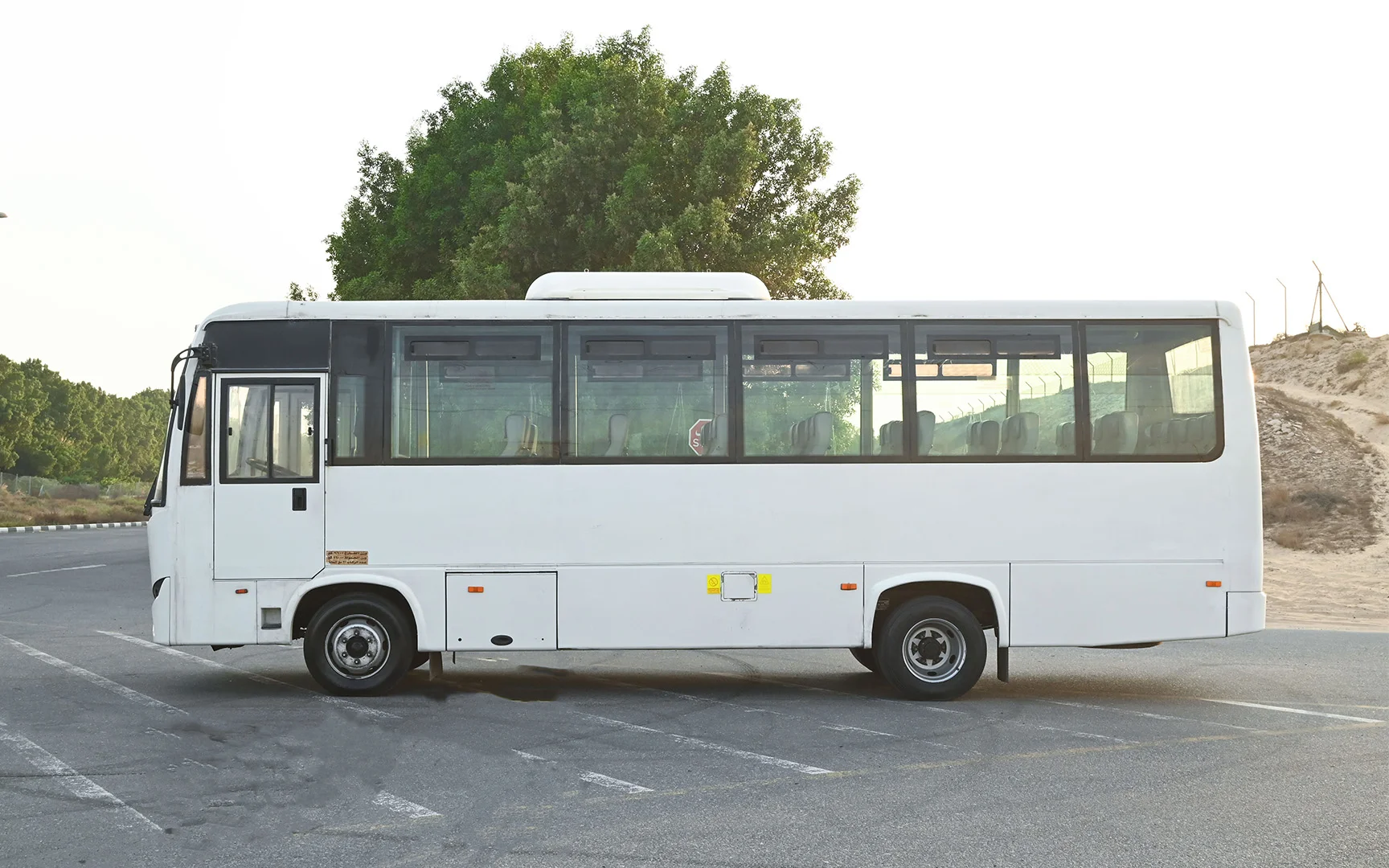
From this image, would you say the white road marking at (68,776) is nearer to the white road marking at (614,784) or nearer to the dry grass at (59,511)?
the white road marking at (614,784)

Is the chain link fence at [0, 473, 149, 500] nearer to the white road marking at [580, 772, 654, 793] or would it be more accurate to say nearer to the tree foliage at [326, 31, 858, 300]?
the tree foliage at [326, 31, 858, 300]

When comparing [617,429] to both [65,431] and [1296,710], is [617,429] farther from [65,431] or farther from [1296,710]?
[65,431]

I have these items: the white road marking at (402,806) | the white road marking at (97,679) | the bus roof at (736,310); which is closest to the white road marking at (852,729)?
the bus roof at (736,310)

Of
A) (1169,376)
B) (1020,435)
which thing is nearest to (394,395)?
(1020,435)

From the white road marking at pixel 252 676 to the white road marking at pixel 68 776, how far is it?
2263mm

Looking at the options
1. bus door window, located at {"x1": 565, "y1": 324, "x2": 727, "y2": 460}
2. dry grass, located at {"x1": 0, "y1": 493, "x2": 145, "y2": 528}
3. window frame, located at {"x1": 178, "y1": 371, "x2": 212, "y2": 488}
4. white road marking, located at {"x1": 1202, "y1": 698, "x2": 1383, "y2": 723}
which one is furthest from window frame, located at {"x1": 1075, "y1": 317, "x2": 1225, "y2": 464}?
dry grass, located at {"x1": 0, "y1": 493, "x2": 145, "y2": 528}

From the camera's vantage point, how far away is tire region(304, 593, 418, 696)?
1075 centimetres

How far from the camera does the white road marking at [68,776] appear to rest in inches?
270

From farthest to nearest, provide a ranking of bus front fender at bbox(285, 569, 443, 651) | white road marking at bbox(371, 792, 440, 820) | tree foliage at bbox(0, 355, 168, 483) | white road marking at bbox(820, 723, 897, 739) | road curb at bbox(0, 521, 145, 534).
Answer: tree foliage at bbox(0, 355, 168, 483)
road curb at bbox(0, 521, 145, 534)
bus front fender at bbox(285, 569, 443, 651)
white road marking at bbox(820, 723, 897, 739)
white road marking at bbox(371, 792, 440, 820)

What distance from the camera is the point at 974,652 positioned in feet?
35.4

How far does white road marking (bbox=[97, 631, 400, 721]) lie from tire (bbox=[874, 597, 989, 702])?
3.84m

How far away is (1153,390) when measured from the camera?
10992mm

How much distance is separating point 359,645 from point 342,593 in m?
0.43

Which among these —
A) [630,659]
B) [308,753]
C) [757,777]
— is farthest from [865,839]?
[630,659]
